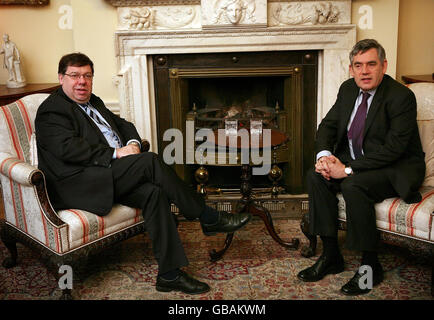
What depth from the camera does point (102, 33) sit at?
3.49 metres

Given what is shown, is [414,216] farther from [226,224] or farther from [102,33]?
[102,33]

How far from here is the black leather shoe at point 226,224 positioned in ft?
8.66

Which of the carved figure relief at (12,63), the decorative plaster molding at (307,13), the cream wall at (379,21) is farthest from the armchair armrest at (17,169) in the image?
the cream wall at (379,21)

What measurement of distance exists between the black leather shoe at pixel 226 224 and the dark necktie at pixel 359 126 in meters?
0.69

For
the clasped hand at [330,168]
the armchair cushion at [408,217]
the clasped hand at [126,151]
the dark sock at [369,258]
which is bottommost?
the dark sock at [369,258]

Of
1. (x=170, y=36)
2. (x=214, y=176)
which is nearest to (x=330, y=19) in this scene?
(x=170, y=36)

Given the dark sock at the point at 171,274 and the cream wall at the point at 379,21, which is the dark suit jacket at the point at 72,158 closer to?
the dark sock at the point at 171,274

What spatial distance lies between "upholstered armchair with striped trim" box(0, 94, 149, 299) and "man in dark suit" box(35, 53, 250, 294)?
0.09 meters

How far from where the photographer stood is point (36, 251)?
2.40 meters

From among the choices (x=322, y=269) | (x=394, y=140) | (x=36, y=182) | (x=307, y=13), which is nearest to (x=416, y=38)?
(x=307, y=13)

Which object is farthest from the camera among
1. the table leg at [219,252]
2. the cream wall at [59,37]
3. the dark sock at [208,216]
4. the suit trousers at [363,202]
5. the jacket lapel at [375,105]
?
the cream wall at [59,37]

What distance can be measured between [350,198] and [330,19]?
1.59m

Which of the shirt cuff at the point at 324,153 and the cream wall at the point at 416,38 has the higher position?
the cream wall at the point at 416,38

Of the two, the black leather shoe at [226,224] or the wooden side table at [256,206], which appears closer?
the black leather shoe at [226,224]
